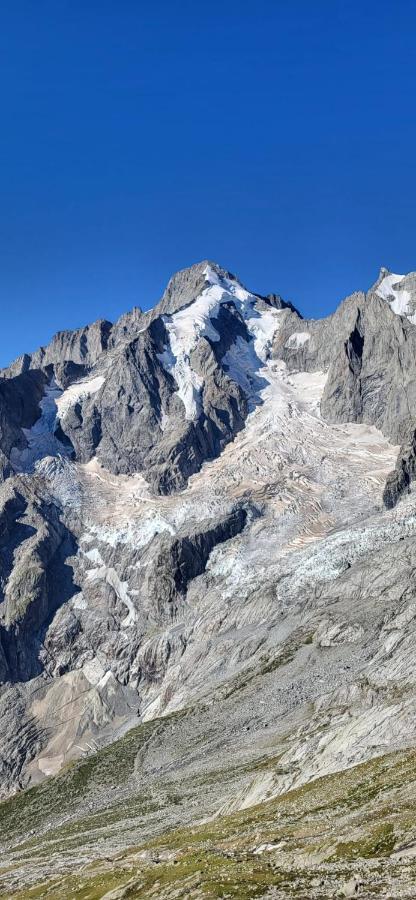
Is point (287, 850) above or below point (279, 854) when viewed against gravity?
below

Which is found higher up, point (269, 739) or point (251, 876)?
point (251, 876)

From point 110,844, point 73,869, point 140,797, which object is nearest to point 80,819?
point 140,797

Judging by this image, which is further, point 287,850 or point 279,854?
point 287,850

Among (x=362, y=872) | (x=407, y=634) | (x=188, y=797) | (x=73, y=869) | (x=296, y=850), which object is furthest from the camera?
(x=407, y=634)

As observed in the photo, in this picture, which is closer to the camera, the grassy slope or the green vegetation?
the grassy slope

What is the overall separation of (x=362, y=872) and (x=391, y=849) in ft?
12.8

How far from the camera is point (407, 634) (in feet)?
543

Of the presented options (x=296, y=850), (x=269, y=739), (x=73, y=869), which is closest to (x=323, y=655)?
(x=269, y=739)

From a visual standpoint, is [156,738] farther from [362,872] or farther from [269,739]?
[362,872]

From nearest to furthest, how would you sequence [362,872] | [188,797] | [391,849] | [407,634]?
[362,872], [391,849], [188,797], [407,634]

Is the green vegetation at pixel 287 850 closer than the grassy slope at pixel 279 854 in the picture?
No

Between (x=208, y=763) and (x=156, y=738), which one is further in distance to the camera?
(x=156, y=738)

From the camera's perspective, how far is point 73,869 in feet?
268

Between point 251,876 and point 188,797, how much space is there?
87347 millimetres
